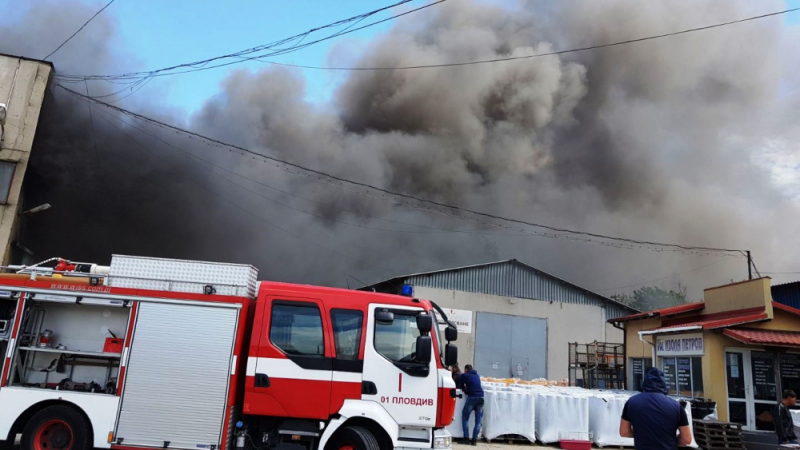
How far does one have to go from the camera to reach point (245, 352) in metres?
6.58

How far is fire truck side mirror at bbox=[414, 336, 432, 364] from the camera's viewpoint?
626 cm

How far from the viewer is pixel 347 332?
6508 mm

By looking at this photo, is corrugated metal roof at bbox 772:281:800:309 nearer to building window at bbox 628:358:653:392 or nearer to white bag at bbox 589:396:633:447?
building window at bbox 628:358:653:392

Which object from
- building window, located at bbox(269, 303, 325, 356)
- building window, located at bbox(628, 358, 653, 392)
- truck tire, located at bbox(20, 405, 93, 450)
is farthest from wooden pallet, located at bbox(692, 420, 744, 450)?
truck tire, located at bbox(20, 405, 93, 450)

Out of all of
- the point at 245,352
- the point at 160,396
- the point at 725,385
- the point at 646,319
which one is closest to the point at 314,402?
the point at 245,352

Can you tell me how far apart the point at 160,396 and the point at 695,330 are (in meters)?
11.9

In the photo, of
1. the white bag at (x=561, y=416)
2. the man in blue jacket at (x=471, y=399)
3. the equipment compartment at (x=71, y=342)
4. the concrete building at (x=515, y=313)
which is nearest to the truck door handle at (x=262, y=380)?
the equipment compartment at (x=71, y=342)

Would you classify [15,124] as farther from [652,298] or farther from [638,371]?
[652,298]

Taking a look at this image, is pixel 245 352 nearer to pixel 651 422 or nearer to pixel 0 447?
pixel 0 447

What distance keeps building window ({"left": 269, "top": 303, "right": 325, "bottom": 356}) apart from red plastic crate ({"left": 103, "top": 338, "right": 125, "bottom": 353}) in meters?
1.84

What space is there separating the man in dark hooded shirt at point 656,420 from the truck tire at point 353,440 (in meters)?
2.82

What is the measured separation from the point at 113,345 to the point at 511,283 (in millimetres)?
21658

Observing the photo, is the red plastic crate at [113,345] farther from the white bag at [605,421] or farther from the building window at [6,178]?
the building window at [6,178]

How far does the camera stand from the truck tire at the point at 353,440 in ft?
20.3
